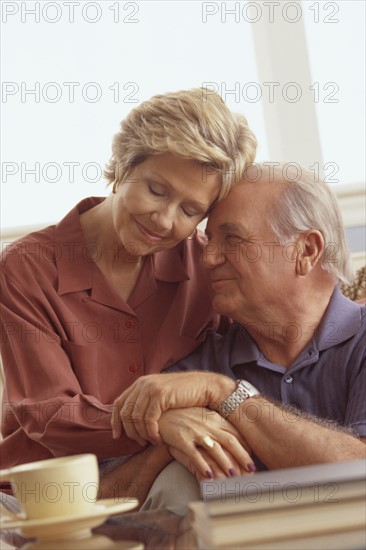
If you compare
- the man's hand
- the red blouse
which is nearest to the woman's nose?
the red blouse

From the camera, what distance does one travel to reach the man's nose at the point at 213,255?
1.97 m

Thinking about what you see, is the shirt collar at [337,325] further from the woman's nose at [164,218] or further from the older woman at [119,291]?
the woman's nose at [164,218]

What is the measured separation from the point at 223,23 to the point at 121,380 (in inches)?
75.3

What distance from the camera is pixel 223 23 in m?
3.46

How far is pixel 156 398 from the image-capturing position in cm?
173

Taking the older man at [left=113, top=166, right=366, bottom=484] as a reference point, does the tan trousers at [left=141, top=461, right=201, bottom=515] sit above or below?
below

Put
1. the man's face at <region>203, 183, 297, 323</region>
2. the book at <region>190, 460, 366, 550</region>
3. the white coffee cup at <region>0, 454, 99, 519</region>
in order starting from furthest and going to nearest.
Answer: the man's face at <region>203, 183, 297, 323</region>
the white coffee cup at <region>0, 454, 99, 519</region>
the book at <region>190, 460, 366, 550</region>

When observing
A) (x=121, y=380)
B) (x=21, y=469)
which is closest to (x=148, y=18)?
(x=121, y=380)

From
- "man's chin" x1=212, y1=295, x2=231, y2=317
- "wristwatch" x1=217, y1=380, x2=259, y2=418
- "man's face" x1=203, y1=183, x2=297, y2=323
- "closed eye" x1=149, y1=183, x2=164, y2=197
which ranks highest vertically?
"closed eye" x1=149, y1=183, x2=164, y2=197

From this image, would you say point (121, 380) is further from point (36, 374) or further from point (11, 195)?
point (11, 195)

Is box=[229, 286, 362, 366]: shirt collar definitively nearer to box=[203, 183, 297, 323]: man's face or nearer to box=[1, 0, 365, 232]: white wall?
box=[203, 183, 297, 323]: man's face

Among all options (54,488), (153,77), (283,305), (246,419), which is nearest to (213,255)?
(283,305)

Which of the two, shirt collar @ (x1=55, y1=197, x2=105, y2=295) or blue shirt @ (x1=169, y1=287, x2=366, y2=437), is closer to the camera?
blue shirt @ (x1=169, y1=287, x2=366, y2=437)

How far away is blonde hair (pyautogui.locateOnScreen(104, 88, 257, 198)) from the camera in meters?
1.88
